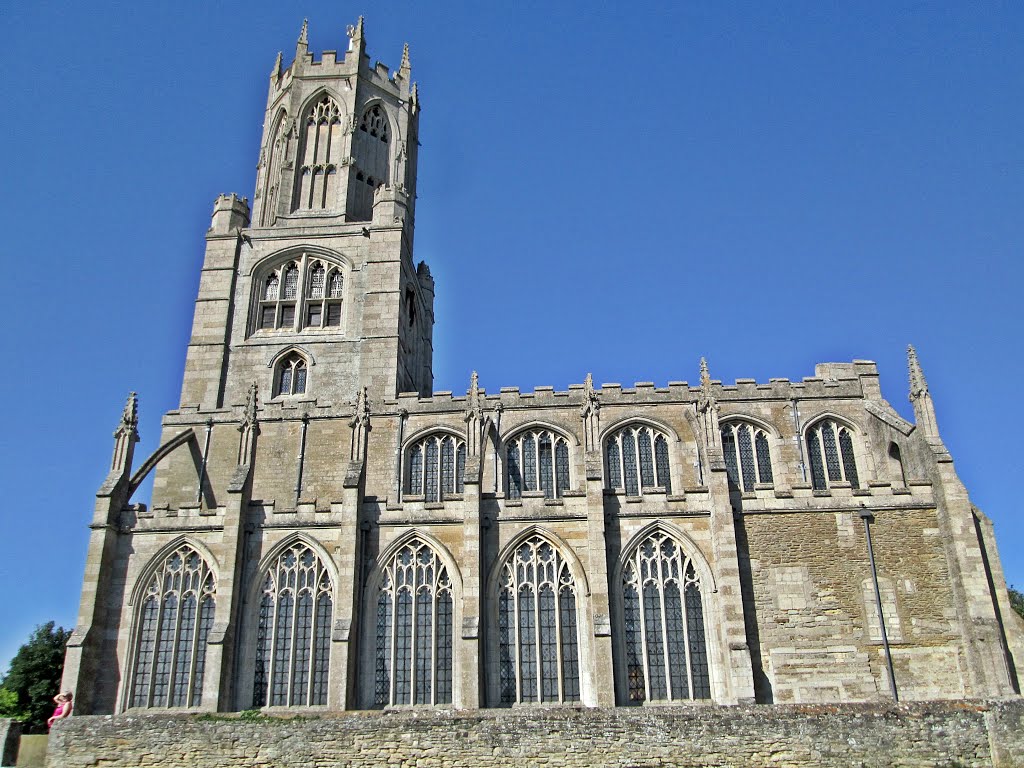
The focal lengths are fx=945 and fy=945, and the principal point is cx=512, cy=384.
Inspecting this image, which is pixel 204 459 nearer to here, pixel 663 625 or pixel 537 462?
pixel 537 462

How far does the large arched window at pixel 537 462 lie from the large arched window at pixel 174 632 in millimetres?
11190

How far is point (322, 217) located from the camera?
137ft

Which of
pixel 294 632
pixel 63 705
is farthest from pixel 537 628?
pixel 63 705

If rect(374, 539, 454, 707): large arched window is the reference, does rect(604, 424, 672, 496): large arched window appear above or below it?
above

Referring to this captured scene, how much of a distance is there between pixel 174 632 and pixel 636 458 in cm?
1665

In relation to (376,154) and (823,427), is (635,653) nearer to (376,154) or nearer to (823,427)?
(823,427)

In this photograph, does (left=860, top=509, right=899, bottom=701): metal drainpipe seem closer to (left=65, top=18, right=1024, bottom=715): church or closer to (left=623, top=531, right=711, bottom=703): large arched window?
(left=65, top=18, right=1024, bottom=715): church

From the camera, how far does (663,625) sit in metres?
27.3

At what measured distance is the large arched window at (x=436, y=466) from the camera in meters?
34.2

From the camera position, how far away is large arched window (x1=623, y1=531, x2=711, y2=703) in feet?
87.3

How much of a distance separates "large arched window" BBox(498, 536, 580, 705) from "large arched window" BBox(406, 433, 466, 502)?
6.41m

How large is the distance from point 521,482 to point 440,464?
9.98 ft

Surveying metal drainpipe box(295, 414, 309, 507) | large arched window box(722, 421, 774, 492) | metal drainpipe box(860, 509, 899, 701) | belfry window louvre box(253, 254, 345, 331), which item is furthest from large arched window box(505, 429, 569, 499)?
metal drainpipe box(860, 509, 899, 701)

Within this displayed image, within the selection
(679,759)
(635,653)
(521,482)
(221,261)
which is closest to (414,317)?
(221,261)
